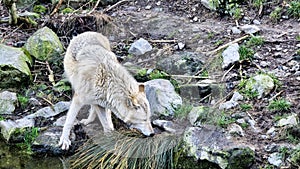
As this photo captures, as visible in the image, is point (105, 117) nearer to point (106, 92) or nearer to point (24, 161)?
point (106, 92)

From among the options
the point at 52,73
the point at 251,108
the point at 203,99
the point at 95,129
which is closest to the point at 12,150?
the point at 95,129

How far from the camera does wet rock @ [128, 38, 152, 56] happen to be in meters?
8.36

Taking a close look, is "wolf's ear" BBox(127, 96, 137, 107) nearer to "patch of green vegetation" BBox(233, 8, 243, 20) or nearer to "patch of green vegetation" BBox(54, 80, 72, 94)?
"patch of green vegetation" BBox(54, 80, 72, 94)

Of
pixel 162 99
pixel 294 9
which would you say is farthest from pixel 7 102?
pixel 294 9

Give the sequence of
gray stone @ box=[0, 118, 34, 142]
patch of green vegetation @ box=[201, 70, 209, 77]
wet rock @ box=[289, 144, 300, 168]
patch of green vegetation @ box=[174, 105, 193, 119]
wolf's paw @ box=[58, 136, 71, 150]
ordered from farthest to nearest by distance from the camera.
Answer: patch of green vegetation @ box=[201, 70, 209, 77], gray stone @ box=[0, 118, 34, 142], patch of green vegetation @ box=[174, 105, 193, 119], wolf's paw @ box=[58, 136, 71, 150], wet rock @ box=[289, 144, 300, 168]

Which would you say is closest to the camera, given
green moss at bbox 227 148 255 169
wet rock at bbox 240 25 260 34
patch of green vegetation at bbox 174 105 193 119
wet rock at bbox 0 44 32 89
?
green moss at bbox 227 148 255 169

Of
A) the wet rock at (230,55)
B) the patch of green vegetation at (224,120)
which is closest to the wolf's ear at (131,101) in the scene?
the patch of green vegetation at (224,120)

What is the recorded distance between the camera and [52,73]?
8.08 m

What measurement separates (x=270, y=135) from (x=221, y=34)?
8.98ft

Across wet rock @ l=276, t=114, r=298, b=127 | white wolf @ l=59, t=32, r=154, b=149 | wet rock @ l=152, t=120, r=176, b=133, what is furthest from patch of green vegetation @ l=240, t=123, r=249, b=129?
white wolf @ l=59, t=32, r=154, b=149

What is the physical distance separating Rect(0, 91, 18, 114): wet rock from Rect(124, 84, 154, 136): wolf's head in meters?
1.94

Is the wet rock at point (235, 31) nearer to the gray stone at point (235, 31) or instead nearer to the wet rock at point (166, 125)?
the gray stone at point (235, 31)

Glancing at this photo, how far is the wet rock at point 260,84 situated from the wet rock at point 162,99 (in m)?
0.90

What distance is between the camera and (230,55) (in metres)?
7.57
